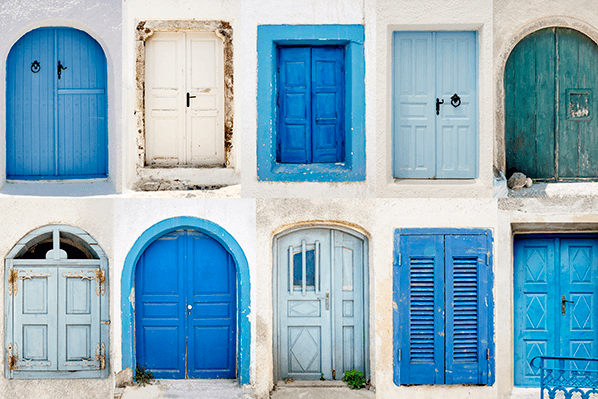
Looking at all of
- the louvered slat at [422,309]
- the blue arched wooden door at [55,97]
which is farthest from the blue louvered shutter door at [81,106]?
the louvered slat at [422,309]

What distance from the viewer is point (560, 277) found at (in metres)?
7.02

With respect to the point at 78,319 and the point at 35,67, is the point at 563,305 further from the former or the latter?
the point at 35,67

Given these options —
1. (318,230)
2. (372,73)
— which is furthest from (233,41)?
(318,230)

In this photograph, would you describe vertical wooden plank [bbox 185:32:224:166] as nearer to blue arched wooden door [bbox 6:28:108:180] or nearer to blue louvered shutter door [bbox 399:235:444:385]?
blue arched wooden door [bbox 6:28:108:180]

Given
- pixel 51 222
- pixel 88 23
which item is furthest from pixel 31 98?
pixel 51 222

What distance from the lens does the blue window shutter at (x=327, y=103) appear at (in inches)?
277

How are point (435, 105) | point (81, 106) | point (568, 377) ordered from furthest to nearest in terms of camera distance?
point (81, 106) → point (435, 105) → point (568, 377)

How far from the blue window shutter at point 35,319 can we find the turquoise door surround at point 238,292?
36.8 inches

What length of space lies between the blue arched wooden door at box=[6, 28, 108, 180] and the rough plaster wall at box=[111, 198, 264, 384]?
760 mm

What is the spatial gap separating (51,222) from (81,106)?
5.07 feet

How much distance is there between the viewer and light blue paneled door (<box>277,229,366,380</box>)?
23.1ft

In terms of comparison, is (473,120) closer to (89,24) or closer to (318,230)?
(318,230)

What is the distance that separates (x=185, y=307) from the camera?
23.0 ft

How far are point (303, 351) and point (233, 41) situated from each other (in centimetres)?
412
